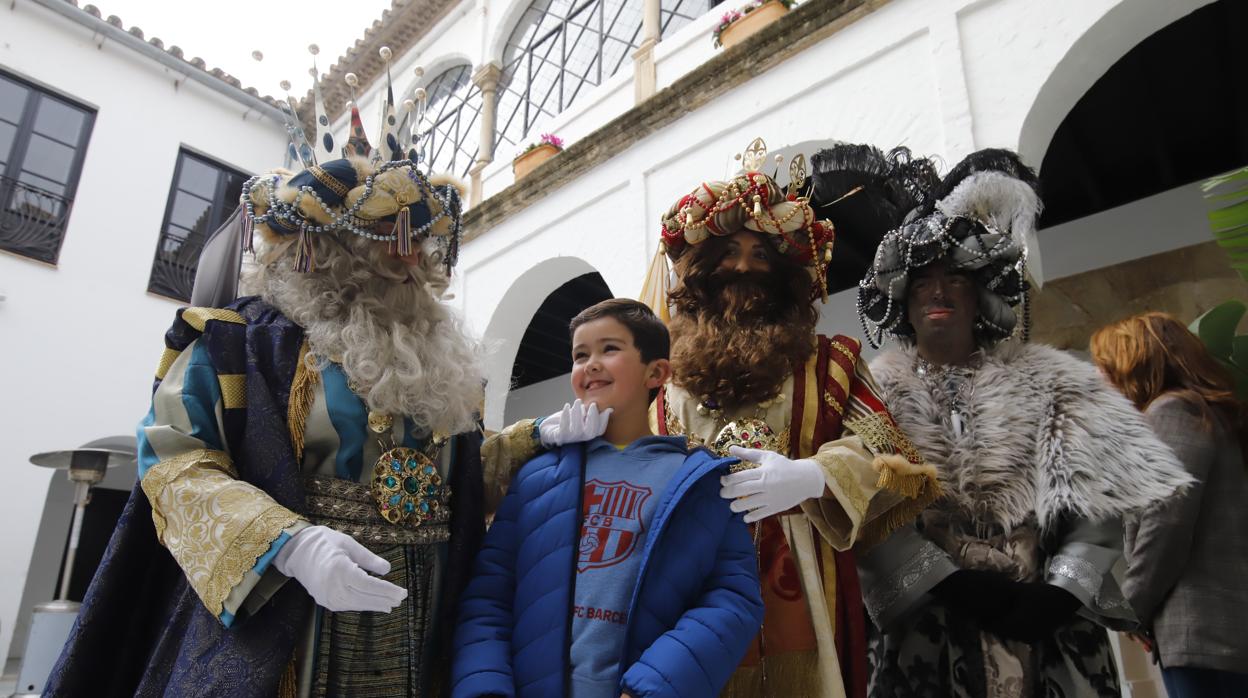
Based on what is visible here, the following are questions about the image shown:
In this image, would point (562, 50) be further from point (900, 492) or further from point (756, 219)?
point (900, 492)

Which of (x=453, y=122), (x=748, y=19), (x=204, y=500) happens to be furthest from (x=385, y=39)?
(x=204, y=500)

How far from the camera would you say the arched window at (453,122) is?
367 inches

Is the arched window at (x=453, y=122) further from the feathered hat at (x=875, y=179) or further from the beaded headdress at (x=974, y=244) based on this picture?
the beaded headdress at (x=974, y=244)

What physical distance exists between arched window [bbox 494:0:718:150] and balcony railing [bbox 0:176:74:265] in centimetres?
520

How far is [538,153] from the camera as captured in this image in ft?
23.6

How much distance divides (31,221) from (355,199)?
914 centimetres

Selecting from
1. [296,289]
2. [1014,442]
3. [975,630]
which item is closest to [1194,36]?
[1014,442]

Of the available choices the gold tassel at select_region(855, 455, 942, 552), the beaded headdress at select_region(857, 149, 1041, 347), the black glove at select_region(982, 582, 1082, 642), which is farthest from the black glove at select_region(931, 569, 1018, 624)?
the beaded headdress at select_region(857, 149, 1041, 347)

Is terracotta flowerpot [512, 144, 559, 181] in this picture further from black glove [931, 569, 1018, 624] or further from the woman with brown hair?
black glove [931, 569, 1018, 624]

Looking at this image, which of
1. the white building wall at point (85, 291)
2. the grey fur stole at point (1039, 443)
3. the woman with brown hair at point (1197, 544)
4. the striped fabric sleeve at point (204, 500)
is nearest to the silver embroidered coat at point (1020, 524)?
the grey fur stole at point (1039, 443)

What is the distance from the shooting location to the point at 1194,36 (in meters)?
4.38

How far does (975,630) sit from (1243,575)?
113cm

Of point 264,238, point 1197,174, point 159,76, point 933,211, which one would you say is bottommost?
point 264,238

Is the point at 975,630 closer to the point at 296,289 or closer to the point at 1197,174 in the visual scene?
the point at 296,289
